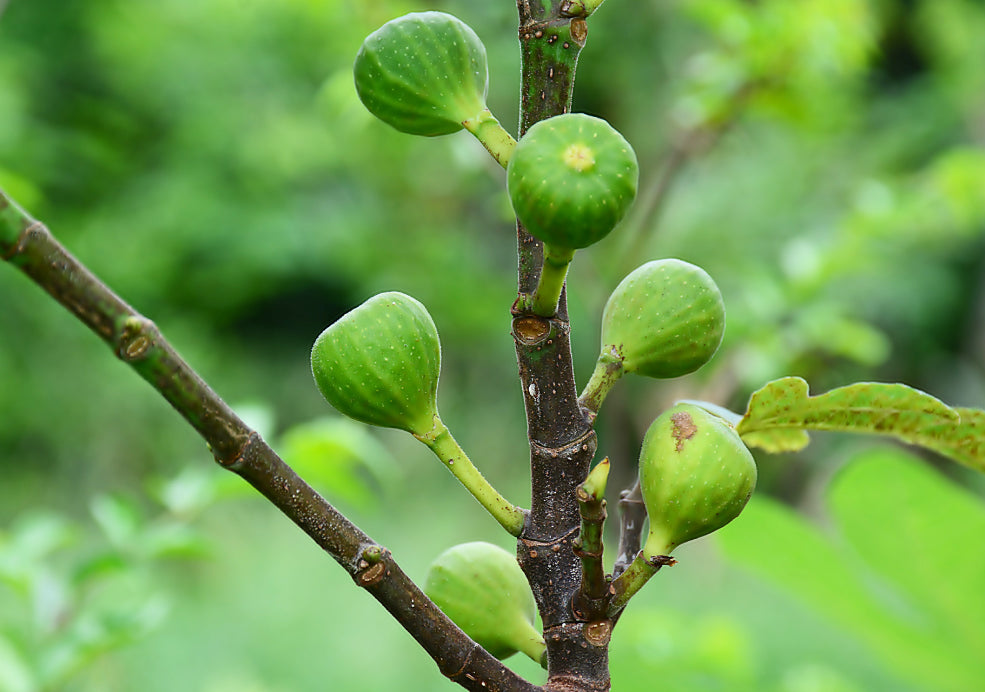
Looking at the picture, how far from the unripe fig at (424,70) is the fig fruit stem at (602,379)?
0.14 meters

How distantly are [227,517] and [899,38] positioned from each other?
7434mm

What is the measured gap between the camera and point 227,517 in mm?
6820

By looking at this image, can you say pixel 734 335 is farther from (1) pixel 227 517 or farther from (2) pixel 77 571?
(1) pixel 227 517

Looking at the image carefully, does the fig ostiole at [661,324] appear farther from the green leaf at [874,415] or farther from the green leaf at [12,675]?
the green leaf at [12,675]

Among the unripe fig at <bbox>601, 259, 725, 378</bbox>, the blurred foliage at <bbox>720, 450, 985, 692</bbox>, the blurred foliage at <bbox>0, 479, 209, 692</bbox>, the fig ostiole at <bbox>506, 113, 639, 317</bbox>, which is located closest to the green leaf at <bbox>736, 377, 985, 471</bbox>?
the unripe fig at <bbox>601, 259, 725, 378</bbox>

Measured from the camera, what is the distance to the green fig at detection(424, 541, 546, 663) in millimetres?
527

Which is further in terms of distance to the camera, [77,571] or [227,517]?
[227,517]

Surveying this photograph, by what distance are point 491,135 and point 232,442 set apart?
21 centimetres

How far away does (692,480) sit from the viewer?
0.44 metres

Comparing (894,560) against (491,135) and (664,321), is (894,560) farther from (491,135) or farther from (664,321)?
(491,135)

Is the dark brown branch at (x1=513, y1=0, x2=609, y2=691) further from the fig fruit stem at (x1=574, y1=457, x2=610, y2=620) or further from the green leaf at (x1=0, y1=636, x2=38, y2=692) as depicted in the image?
the green leaf at (x1=0, y1=636, x2=38, y2=692)

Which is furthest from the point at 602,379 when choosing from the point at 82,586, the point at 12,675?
the point at 82,586

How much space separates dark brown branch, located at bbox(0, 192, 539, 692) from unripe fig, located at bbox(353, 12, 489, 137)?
199mm

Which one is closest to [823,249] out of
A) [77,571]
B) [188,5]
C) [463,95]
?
[77,571]
